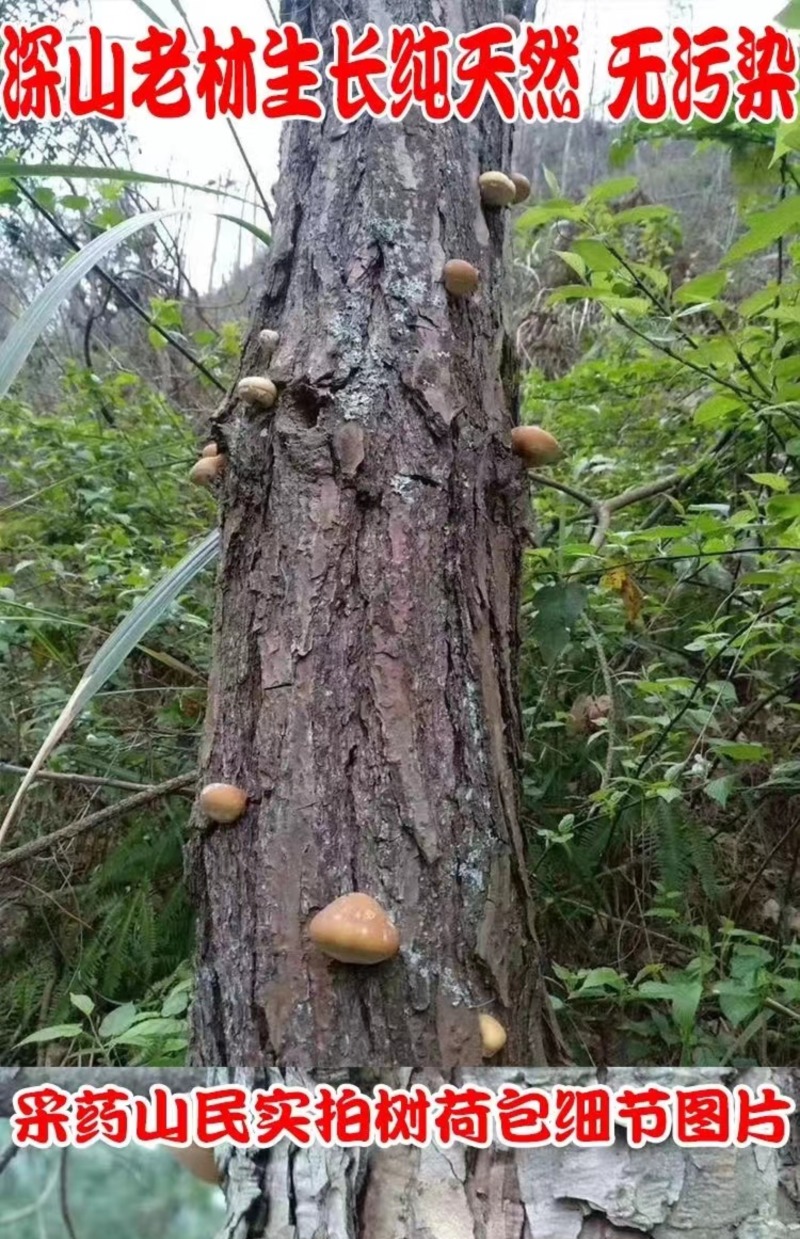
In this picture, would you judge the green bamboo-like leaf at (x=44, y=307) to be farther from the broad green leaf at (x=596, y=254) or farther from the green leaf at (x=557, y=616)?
the green leaf at (x=557, y=616)

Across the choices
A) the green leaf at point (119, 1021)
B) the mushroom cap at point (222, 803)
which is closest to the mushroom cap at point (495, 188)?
the mushroom cap at point (222, 803)

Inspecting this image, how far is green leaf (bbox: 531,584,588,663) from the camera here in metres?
1.63

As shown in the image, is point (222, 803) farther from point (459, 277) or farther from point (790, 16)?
point (790, 16)

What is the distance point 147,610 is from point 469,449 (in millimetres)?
501

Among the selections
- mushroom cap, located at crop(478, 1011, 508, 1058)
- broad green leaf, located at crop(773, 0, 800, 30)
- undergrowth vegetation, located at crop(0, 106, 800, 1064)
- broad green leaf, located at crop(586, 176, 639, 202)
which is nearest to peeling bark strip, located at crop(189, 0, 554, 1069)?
mushroom cap, located at crop(478, 1011, 508, 1058)

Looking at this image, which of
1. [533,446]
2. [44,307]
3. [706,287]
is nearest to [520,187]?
[706,287]

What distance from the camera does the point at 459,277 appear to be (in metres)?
1.28

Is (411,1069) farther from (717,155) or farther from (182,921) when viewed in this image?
(717,155)

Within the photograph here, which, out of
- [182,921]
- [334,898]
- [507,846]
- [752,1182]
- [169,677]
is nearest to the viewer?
[752,1182]

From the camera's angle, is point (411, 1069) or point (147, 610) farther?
point (147, 610)

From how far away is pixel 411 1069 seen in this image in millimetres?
756

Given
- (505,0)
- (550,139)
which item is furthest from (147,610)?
(550,139)

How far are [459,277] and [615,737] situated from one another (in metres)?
0.98

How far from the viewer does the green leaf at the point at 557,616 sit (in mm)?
1626
